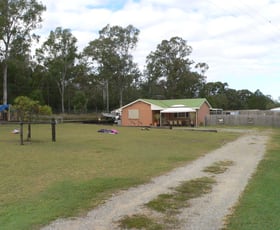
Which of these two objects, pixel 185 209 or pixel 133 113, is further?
pixel 133 113

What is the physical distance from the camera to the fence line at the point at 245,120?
4038 cm

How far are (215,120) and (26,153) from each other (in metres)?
32.4

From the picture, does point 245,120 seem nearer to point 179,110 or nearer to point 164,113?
point 179,110

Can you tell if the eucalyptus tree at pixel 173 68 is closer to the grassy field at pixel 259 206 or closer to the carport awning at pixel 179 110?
the carport awning at pixel 179 110

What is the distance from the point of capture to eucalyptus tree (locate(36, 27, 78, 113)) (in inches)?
2331

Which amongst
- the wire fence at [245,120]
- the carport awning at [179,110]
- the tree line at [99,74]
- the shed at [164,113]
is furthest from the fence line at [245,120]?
the tree line at [99,74]

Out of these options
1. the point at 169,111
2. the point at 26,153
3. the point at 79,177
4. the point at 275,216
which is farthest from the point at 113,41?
the point at 275,216

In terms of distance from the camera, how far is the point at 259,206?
602 centimetres

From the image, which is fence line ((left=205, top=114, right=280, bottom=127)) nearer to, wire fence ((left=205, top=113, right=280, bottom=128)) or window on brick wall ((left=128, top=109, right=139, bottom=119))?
wire fence ((left=205, top=113, right=280, bottom=128))

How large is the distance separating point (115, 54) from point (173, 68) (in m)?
13.6

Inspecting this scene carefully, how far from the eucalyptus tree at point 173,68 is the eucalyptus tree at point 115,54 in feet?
23.3

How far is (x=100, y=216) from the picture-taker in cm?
548

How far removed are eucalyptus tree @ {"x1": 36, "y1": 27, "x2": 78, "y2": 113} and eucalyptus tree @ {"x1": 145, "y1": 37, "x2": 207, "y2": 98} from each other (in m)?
16.7

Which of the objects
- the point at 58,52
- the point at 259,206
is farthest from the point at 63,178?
the point at 58,52
